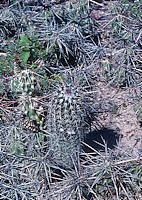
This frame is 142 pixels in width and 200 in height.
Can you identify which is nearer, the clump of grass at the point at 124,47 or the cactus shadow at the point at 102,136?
the cactus shadow at the point at 102,136

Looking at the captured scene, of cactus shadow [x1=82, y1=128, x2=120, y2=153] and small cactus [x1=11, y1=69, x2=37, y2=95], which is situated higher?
small cactus [x1=11, y1=69, x2=37, y2=95]

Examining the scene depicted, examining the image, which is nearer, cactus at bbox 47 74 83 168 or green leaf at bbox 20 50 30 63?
cactus at bbox 47 74 83 168

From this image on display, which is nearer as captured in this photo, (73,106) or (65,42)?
(73,106)

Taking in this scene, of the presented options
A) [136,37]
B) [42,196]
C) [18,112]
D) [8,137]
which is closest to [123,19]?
[136,37]

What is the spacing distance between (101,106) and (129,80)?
47 cm

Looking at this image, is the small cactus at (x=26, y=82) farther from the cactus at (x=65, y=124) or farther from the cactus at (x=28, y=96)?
the cactus at (x=65, y=124)

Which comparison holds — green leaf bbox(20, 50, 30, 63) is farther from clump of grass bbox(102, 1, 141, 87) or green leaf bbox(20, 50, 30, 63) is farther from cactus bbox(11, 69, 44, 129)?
clump of grass bbox(102, 1, 141, 87)

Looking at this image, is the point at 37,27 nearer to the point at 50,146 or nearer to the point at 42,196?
the point at 50,146

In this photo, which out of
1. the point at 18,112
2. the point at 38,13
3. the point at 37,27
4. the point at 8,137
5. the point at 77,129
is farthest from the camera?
the point at 38,13

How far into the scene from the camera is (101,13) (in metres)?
3.96

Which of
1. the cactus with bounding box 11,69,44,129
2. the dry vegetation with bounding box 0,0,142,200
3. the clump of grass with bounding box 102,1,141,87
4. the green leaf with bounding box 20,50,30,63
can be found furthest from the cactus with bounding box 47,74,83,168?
the clump of grass with bounding box 102,1,141,87

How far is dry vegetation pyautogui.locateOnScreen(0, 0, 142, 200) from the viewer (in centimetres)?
220

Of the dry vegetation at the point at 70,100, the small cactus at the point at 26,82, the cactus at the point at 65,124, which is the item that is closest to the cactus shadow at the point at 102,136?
the dry vegetation at the point at 70,100

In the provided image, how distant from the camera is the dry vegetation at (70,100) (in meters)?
2.20
